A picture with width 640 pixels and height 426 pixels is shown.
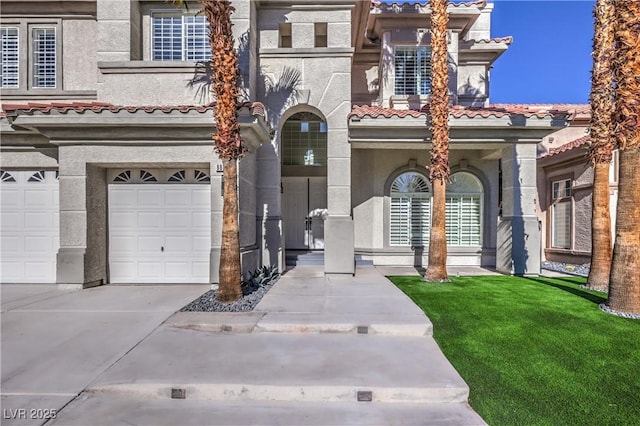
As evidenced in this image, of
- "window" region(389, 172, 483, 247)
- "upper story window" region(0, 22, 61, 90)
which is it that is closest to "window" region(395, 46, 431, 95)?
"window" region(389, 172, 483, 247)

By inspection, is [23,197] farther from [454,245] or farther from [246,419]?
[454,245]

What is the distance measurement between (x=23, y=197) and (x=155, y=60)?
565cm

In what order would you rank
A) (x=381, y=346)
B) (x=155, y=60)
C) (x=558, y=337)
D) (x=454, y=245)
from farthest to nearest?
(x=454, y=245) → (x=155, y=60) → (x=558, y=337) → (x=381, y=346)

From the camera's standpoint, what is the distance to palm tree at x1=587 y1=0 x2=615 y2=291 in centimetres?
862

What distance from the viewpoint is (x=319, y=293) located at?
8.00 meters

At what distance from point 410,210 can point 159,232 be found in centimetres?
898

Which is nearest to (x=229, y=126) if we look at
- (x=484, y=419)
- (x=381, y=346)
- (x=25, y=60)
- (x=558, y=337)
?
(x=381, y=346)

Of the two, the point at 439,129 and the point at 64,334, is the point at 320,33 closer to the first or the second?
the point at 439,129

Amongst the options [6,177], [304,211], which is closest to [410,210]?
[304,211]

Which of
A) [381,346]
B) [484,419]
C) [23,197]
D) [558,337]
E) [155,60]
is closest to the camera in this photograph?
[484,419]

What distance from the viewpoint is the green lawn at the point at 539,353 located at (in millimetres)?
3736

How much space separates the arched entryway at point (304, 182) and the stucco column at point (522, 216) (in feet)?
22.2

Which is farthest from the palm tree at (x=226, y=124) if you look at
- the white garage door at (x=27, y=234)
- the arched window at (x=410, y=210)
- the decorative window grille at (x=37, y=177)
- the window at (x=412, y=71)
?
the window at (x=412, y=71)

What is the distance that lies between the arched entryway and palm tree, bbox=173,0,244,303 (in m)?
6.58
